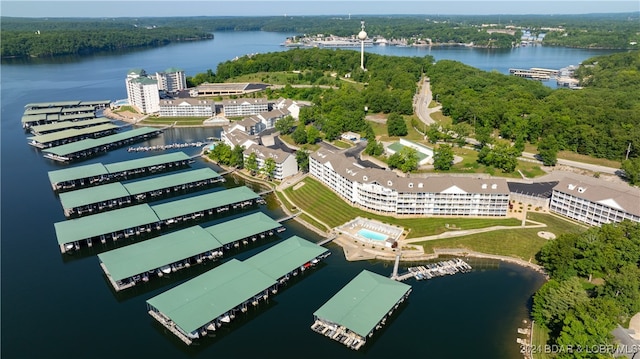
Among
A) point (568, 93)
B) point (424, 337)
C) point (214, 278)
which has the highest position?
point (568, 93)

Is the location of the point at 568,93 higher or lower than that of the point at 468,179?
higher

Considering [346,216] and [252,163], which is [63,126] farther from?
[346,216]

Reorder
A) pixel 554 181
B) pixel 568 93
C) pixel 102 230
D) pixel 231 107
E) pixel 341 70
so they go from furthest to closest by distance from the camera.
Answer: pixel 341 70
pixel 231 107
pixel 568 93
pixel 554 181
pixel 102 230

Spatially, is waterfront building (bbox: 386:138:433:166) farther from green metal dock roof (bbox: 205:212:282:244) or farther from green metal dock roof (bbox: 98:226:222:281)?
green metal dock roof (bbox: 98:226:222:281)

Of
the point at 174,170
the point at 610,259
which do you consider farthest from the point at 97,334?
the point at 610,259

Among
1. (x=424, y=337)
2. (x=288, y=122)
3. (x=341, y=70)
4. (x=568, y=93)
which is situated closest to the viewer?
(x=424, y=337)

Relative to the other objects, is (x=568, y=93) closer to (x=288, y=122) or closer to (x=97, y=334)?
(x=288, y=122)

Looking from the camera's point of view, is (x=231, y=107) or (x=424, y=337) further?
(x=231, y=107)
